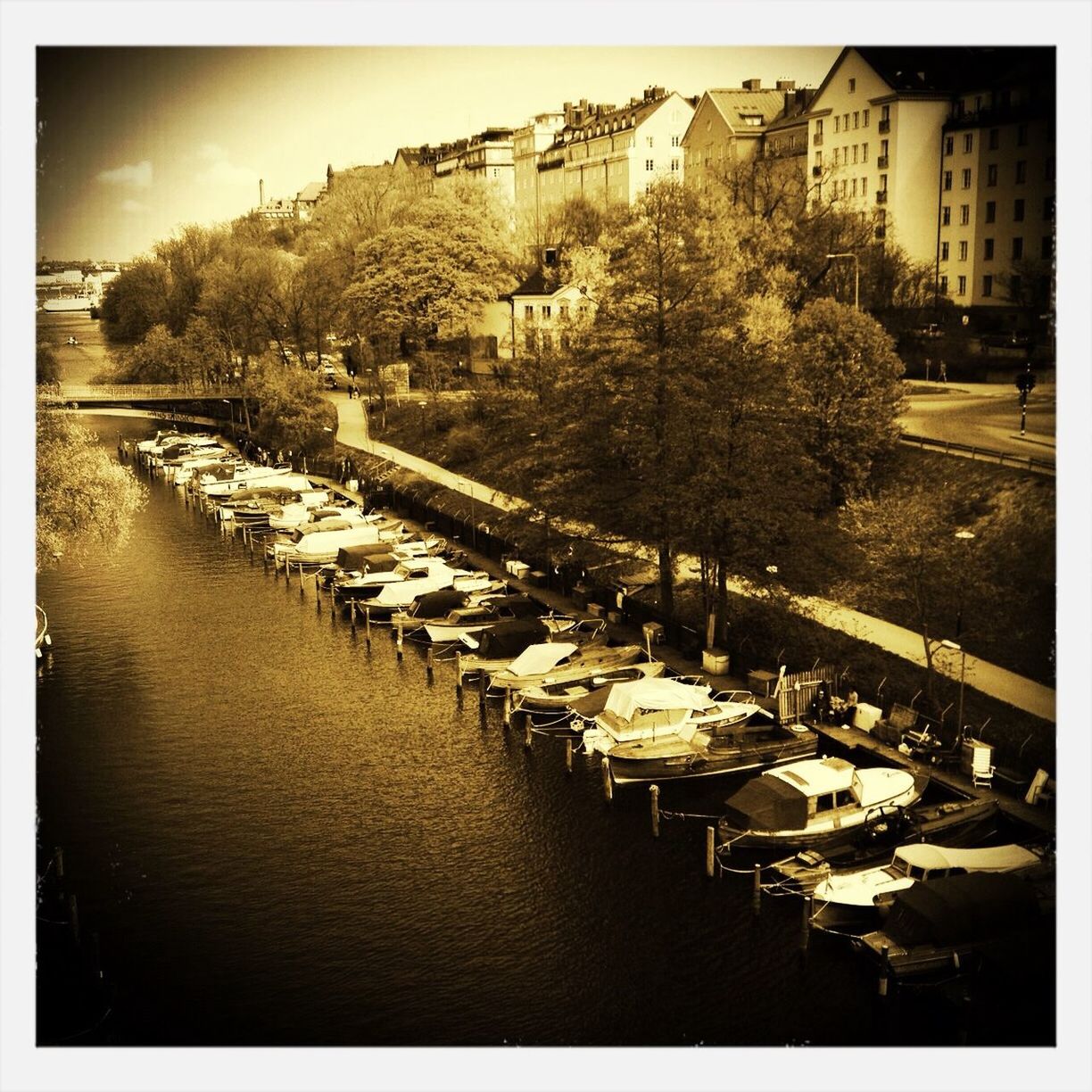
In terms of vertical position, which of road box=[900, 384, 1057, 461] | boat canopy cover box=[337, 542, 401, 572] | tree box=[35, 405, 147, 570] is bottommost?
boat canopy cover box=[337, 542, 401, 572]

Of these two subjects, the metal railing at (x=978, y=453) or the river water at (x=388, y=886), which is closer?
the river water at (x=388, y=886)

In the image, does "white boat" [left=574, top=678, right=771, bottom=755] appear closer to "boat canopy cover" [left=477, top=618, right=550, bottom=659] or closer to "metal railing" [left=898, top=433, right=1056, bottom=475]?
"boat canopy cover" [left=477, top=618, right=550, bottom=659]

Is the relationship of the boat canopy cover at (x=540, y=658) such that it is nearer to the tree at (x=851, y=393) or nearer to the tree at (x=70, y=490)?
the tree at (x=851, y=393)

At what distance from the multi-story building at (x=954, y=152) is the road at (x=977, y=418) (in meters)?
1.70

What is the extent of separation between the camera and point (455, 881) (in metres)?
10.4

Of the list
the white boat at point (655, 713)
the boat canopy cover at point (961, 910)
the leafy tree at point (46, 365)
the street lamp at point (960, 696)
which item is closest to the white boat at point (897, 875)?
the boat canopy cover at point (961, 910)

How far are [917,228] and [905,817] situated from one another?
281 inches

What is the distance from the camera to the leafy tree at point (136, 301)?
16359mm

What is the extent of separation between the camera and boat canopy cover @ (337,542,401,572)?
65.3 feet

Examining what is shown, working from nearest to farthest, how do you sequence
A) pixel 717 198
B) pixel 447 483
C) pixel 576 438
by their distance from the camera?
pixel 576 438 < pixel 717 198 < pixel 447 483

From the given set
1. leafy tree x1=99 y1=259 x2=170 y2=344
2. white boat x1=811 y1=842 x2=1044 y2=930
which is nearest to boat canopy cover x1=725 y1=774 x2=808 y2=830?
white boat x1=811 y1=842 x2=1044 y2=930

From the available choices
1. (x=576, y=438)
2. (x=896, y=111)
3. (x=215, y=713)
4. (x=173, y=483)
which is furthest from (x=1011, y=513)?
(x=173, y=483)

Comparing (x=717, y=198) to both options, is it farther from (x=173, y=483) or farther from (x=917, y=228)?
(x=173, y=483)

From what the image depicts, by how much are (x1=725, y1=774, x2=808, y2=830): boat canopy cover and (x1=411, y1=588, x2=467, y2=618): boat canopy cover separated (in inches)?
276
